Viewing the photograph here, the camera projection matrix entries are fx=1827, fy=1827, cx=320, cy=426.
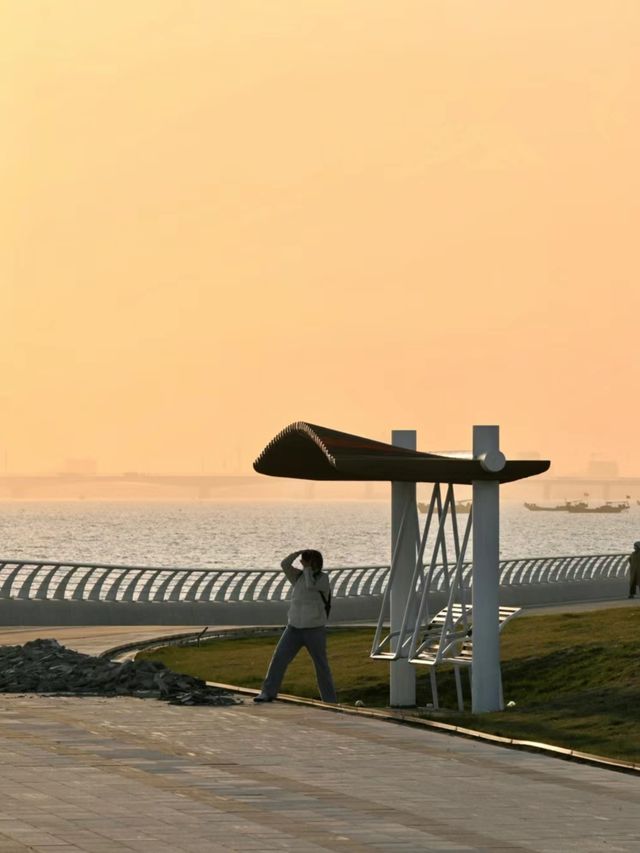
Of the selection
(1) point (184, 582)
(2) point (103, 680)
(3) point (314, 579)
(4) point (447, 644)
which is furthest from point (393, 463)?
(1) point (184, 582)

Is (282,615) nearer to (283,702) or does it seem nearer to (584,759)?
(283,702)

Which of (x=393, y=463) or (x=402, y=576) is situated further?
(x=402, y=576)

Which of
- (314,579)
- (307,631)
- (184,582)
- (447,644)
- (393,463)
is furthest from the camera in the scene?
(184,582)

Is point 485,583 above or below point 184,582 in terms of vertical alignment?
above

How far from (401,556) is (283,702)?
183 cm

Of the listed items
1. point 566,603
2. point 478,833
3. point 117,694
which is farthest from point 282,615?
point 478,833

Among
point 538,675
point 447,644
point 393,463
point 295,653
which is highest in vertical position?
point 393,463

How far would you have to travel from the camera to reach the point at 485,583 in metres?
16.6

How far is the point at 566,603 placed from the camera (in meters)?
46.5

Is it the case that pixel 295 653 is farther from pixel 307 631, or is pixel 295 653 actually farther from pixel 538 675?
pixel 538 675

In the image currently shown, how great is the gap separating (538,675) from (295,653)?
379cm

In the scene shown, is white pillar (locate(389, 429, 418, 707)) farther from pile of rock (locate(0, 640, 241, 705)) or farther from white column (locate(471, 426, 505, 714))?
pile of rock (locate(0, 640, 241, 705))

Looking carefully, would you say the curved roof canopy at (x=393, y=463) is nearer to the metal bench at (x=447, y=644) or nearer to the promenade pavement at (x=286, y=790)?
the metal bench at (x=447, y=644)

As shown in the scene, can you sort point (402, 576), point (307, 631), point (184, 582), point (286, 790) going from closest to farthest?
1. point (286, 790)
2. point (307, 631)
3. point (402, 576)
4. point (184, 582)
